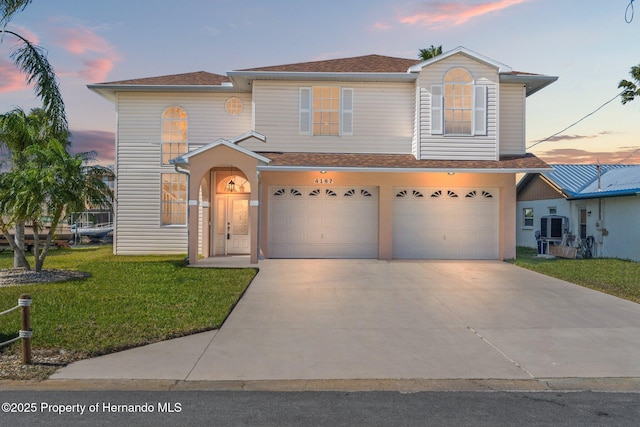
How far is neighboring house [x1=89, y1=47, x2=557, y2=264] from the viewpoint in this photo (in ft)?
61.0

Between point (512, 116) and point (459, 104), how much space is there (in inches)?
93.2

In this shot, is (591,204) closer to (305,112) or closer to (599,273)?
(599,273)

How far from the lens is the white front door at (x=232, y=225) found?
65.3ft

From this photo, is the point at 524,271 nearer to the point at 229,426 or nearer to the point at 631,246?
the point at 631,246

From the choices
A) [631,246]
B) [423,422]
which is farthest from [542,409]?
[631,246]

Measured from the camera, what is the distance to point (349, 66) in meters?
20.1

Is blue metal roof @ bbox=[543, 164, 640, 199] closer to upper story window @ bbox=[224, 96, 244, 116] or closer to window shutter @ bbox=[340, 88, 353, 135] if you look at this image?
window shutter @ bbox=[340, 88, 353, 135]

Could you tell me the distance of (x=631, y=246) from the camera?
796 inches

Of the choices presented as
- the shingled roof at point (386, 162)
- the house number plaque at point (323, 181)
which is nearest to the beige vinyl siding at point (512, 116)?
the shingled roof at point (386, 162)

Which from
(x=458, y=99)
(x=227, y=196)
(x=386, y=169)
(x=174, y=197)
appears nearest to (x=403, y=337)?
(x=386, y=169)

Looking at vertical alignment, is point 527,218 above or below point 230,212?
below

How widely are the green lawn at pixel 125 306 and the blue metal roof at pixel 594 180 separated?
14.4 metres

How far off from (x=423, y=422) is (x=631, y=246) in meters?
18.3

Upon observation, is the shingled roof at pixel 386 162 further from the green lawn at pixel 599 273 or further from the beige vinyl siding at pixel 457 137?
the green lawn at pixel 599 273
